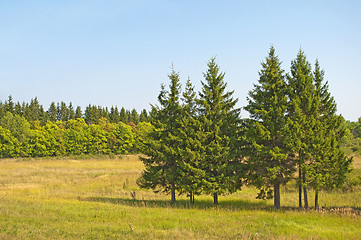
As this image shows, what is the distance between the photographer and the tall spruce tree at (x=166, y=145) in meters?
23.5

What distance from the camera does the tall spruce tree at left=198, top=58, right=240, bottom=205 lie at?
2156 cm

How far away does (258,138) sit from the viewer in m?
21.1

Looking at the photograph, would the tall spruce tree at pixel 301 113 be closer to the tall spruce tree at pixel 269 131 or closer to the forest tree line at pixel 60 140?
the tall spruce tree at pixel 269 131

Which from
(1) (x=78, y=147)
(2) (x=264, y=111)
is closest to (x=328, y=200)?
(2) (x=264, y=111)

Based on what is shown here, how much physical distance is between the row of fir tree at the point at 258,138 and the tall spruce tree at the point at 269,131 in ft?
0.22

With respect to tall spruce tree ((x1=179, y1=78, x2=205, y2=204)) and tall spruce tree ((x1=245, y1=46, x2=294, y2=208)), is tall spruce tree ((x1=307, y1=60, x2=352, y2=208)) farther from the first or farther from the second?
tall spruce tree ((x1=179, y1=78, x2=205, y2=204))

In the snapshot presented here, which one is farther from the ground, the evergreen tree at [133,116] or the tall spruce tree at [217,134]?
the evergreen tree at [133,116]

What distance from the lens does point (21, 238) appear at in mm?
11484

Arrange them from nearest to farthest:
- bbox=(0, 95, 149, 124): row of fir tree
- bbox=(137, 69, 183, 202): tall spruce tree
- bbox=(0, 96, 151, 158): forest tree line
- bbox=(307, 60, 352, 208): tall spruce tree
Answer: bbox=(307, 60, 352, 208): tall spruce tree < bbox=(137, 69, 183, 202): tall spruce tree < bbox=(0, 96, 151, 158): forest tree line < bbox=(0, 95, 149, 124): row of fir tree

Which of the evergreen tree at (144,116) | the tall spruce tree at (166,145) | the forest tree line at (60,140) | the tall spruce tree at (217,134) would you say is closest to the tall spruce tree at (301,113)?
the tall spruce tree at (217,134)

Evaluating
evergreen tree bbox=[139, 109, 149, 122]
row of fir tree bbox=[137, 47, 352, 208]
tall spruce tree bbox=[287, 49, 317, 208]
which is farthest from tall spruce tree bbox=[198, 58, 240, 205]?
evergreen tree bbox=[139, 109, 149, 122]

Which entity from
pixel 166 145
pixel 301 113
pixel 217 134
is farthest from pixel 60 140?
pixel 301 113

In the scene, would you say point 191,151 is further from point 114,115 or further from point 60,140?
point 114,115

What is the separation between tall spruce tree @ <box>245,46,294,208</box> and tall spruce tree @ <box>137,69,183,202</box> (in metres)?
5.91
